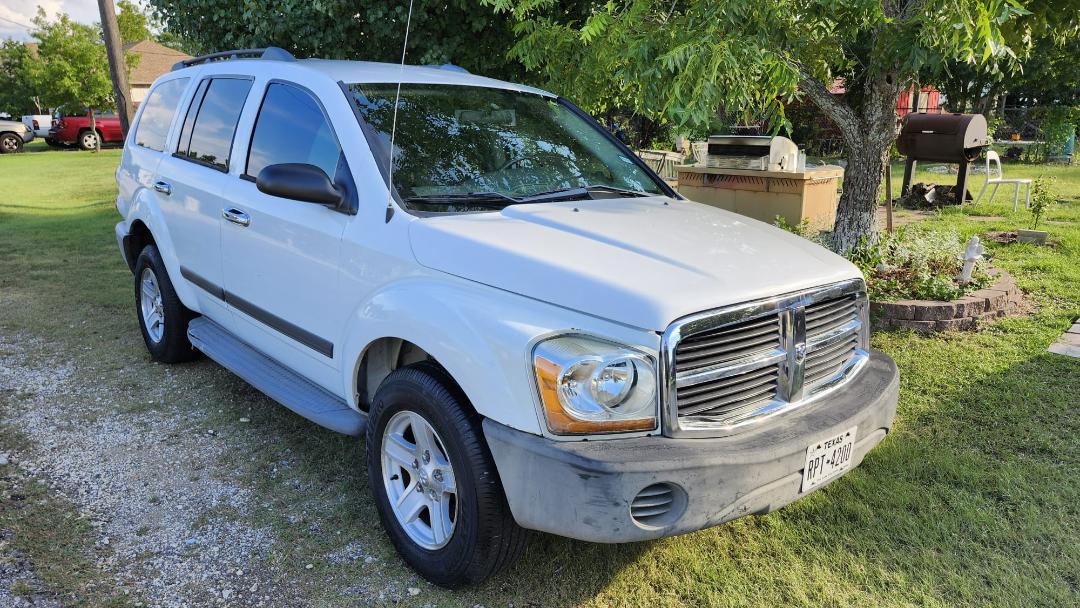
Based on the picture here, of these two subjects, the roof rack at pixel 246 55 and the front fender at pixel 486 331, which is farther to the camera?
the roof rack at pixel 246 55

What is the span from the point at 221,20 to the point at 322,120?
4.16 meters

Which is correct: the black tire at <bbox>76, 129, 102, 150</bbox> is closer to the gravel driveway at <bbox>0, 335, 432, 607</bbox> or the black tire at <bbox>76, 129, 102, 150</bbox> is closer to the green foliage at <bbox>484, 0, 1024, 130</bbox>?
the gravel driveway at <bbox>0, 335, 432, 607</bbox>

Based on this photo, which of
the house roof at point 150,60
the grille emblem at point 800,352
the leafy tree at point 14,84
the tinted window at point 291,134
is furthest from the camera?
the house roof at point 150,60

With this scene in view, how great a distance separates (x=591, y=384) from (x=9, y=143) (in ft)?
112

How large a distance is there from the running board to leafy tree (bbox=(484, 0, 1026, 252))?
86.6 inches

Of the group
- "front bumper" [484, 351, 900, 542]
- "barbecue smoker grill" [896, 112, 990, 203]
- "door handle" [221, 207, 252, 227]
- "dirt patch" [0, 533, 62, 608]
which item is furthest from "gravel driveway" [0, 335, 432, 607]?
"barbecue smoker grill" [896, 112, 990, 203]

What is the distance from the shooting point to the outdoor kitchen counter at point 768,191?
7855mm

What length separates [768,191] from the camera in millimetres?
8094

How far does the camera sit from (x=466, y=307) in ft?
8.55

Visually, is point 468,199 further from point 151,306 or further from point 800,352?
point 151,306

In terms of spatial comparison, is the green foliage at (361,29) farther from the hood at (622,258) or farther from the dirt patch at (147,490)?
the hood at (622,258)

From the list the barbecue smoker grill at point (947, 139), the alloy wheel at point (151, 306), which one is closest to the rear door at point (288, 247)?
the alloy wheel at point (151, 306)

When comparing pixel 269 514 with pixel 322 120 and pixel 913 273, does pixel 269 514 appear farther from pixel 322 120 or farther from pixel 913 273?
pixel 913 273

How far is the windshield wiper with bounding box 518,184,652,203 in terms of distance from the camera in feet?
10.9
